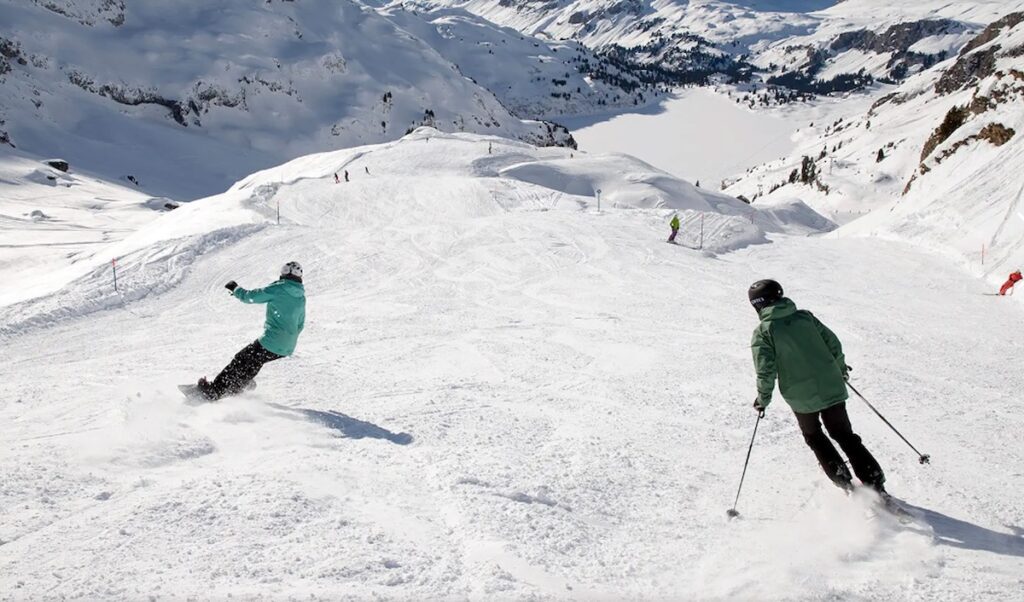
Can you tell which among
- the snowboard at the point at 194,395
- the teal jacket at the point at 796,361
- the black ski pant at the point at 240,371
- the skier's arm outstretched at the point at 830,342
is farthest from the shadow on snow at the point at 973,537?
the snowboard at the point at 194,395

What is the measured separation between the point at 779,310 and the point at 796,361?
41cm

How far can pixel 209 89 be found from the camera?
90.7m

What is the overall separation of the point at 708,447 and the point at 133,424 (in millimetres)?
5693

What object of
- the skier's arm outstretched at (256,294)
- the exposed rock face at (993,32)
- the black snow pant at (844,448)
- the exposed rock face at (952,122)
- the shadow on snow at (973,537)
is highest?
the exposed rock face at (993,32)

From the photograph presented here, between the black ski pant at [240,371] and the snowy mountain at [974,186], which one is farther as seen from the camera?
the snowy mountain at [974,186]

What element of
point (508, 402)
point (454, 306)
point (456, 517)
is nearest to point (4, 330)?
point (454, 306)

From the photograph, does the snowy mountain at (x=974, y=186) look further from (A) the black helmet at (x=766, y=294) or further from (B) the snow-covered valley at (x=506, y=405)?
(A) the black helmet at (x=766, y=294)

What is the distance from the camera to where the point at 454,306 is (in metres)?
13.8

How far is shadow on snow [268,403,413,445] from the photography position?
21.5 feet

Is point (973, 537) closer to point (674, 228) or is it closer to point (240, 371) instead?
point (240, 371)

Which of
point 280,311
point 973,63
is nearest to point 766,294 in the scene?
point 280,311

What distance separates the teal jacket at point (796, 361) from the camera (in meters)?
5.03

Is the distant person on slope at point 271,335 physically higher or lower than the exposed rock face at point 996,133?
lower

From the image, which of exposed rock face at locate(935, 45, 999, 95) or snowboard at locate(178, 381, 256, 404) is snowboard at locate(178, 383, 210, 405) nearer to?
snowboard at locate(178, 381, 256, 404)
